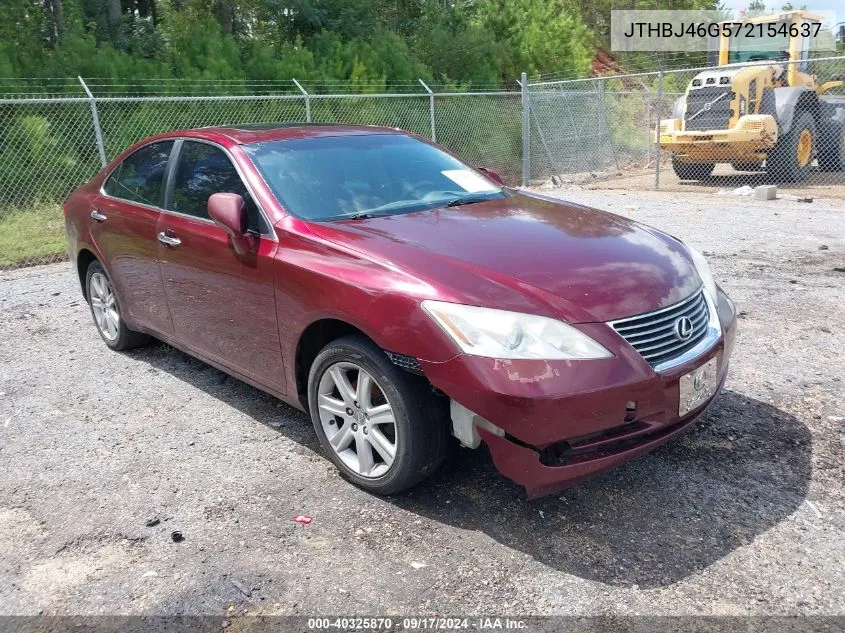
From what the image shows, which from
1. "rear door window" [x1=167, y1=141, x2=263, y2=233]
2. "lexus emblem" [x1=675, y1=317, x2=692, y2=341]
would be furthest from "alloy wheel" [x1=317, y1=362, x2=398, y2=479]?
"lexus emblem" [x1=675, y1=317, x2=692, y2=341]

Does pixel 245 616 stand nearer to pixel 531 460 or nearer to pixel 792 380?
pixel 531 460

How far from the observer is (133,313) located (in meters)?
4.82

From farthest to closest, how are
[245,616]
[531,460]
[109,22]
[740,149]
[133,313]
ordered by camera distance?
[109,22], [740,149], [133,313], [531,460], [245,616]

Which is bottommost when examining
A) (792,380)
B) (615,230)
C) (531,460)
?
(792,380)

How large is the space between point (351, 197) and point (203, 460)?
154cm

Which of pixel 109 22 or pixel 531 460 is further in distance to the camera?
pixel 109 22

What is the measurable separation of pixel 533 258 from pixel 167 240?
2.24m

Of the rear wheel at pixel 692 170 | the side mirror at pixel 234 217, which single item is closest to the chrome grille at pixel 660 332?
the side mirror at pixel 234 217

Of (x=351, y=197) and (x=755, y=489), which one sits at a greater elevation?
(x=351, y=197)

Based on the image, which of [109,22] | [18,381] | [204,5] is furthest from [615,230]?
[204,5]

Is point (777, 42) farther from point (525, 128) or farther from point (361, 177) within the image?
point (361, 177)

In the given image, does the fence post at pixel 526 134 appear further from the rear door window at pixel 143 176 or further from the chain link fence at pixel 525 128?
the rear door window at pixel 143 176

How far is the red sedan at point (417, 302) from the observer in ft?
8.77

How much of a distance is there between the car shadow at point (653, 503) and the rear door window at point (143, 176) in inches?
72.2
